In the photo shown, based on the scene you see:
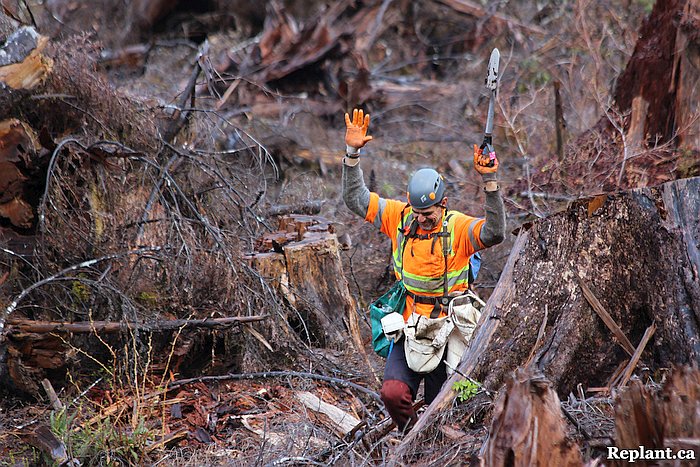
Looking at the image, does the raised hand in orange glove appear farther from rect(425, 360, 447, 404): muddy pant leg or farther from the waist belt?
rect(425, 360, 447, 404): muddy pant leg

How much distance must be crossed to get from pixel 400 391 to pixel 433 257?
885mm

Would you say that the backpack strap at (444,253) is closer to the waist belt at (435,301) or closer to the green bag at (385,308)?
the waist belt at (435,301)

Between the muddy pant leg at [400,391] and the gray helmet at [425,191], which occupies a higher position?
the gray helmet at [425,191]

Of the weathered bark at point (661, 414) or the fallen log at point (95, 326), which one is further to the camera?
the fallen log at point (95, 326)

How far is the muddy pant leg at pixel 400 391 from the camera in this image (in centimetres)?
514

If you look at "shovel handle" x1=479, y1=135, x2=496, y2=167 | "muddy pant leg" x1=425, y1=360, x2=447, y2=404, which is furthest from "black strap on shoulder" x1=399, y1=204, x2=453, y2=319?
Result: "shovel handle" x1=479, y1=135, x2=496, y2=167

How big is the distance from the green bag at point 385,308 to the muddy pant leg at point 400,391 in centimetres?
23

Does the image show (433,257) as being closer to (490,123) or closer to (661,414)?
(490,123)

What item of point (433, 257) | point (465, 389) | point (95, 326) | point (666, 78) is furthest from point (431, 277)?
point (666, 78)

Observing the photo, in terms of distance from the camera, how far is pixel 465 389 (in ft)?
14.3

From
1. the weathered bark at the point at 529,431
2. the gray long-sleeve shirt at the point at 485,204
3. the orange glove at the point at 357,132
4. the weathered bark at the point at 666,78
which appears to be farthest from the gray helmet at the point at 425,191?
the weathered bark at the point at 666,78

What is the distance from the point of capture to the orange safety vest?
519 cm

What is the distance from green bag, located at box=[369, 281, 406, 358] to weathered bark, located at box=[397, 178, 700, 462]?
98 cm

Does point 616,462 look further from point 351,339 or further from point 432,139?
point 432,139
